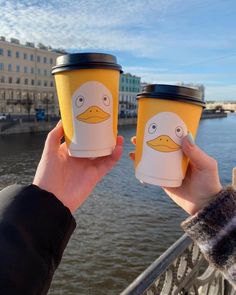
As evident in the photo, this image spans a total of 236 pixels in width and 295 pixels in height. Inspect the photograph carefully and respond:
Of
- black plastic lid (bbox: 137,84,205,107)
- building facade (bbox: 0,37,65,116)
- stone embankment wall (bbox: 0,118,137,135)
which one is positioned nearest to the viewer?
black plastic lid (bbox: 137,84,205,107)

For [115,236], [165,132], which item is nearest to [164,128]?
[165,132]

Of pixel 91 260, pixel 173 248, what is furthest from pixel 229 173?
pixel 173 248

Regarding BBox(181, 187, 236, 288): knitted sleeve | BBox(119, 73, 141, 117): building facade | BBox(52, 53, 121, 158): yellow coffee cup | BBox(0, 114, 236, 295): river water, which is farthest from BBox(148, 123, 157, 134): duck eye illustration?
BBox(119, 73, 141, 117): building facade

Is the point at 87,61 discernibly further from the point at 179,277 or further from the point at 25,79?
the point at 25,79

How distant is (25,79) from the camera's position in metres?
41.9

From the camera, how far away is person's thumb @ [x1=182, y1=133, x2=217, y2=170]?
1002mm

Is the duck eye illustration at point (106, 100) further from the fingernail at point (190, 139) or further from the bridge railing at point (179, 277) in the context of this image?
the bridge railing at point (179, 277)

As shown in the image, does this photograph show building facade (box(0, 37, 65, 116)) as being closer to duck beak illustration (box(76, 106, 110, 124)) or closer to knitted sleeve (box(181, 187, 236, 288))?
duck beak illustration (box(76, 106, 110, 124))

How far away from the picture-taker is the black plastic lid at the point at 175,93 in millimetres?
977

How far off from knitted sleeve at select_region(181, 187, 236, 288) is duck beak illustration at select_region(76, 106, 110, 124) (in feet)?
1.24

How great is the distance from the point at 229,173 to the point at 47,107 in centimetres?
3103

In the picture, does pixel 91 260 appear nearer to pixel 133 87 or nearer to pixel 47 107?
pixel 47 107

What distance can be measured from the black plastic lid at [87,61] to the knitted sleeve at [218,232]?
0.48m

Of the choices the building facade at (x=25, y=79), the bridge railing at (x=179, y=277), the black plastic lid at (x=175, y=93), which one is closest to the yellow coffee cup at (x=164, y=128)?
the black plastic lid at (x=175, y=93)
